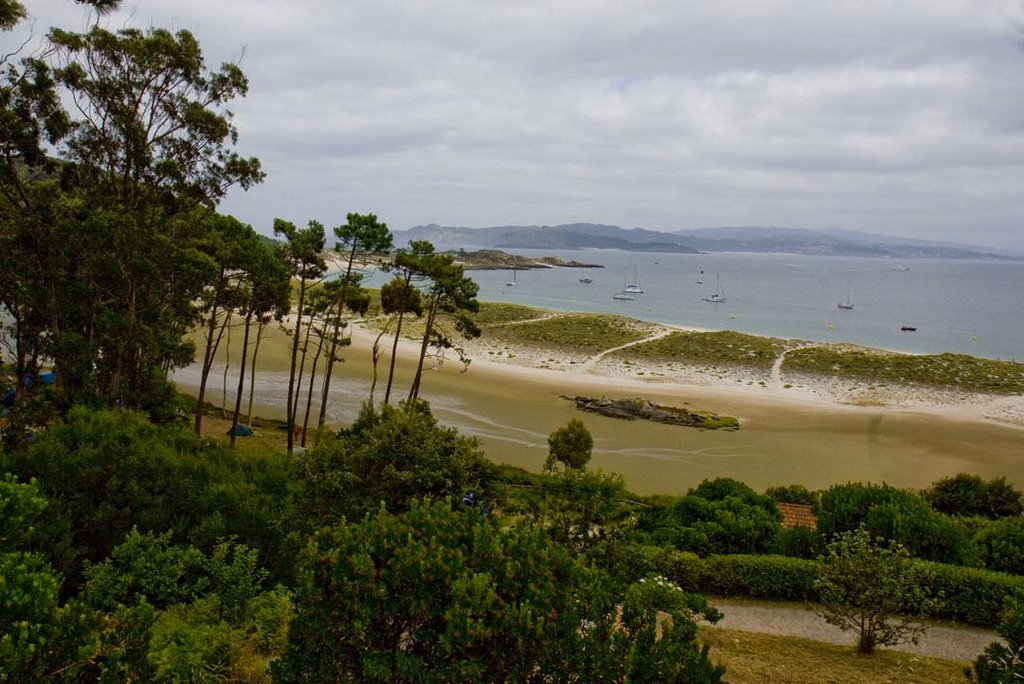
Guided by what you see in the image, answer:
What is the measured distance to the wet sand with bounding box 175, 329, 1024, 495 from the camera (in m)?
27.2

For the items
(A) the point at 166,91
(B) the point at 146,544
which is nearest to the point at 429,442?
(B) the point at 146,544

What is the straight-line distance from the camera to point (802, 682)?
32.8ft

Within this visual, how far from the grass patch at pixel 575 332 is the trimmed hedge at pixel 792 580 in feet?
133

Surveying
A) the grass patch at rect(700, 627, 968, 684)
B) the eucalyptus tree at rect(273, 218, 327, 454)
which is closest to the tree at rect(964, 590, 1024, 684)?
the grass patch at rect(700, 627, 968, 684)

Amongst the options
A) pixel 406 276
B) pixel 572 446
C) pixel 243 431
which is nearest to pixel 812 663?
pixel 572 446

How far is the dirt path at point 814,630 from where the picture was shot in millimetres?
11969

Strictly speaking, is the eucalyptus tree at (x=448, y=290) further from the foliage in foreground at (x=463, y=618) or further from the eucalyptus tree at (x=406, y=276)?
the foliage in foreground at (x=463, y=618)

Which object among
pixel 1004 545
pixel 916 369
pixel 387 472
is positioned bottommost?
pixel 1004 545

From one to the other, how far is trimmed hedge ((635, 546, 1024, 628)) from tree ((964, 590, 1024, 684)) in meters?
5.17

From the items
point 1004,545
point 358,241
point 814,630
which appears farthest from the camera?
point 358,241

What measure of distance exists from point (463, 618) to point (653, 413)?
3029cm

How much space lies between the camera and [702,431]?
32844mm

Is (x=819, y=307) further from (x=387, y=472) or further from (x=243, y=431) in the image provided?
(x=387, y=472)

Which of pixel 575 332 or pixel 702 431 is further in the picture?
pixel 575 332
